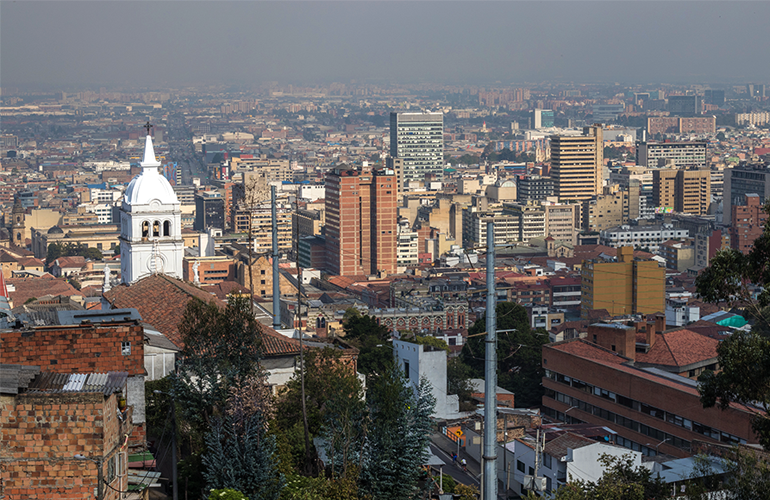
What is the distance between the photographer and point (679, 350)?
29328 millimetres

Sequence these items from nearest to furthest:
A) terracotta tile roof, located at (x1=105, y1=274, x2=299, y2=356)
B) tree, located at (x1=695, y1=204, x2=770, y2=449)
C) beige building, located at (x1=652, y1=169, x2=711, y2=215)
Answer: tree, located at (x1=695, y1=204, x2=770, y2=449)
terracotta tile roof, located at (x1=105, y1=274, x2=299, y2=356)
beige building, located at (x1=652, y1=169, x2=711, y2=215)

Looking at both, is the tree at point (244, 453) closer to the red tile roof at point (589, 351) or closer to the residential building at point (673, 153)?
the red tile roof at point (589, 351)

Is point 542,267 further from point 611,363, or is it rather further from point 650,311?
point 611,363

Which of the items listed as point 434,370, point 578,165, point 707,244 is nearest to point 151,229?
point 434,370

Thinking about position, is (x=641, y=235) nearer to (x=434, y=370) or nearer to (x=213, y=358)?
(x=434, y=370)

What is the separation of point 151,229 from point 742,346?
16817 mm

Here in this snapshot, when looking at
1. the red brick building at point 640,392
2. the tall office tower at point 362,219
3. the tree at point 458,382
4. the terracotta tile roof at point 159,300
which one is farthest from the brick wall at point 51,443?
the tall office tower at point 362,219

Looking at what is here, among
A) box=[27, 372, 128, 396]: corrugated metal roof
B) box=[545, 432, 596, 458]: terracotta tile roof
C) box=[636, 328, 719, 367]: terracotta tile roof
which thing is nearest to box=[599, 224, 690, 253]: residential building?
box=[636, 328, 719, 367]: terracotta tile roof

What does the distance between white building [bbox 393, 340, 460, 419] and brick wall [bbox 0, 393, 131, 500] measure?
18.0 meters

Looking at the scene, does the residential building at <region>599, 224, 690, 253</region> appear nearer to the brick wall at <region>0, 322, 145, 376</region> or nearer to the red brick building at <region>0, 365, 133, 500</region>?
the brick wall at <region>0, 322, 145, 376</region>

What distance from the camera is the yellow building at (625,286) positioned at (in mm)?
57938

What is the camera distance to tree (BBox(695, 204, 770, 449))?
10.1 metres

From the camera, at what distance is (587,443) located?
2073cm

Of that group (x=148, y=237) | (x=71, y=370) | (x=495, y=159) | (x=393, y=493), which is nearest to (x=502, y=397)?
(x=148, y=237)
